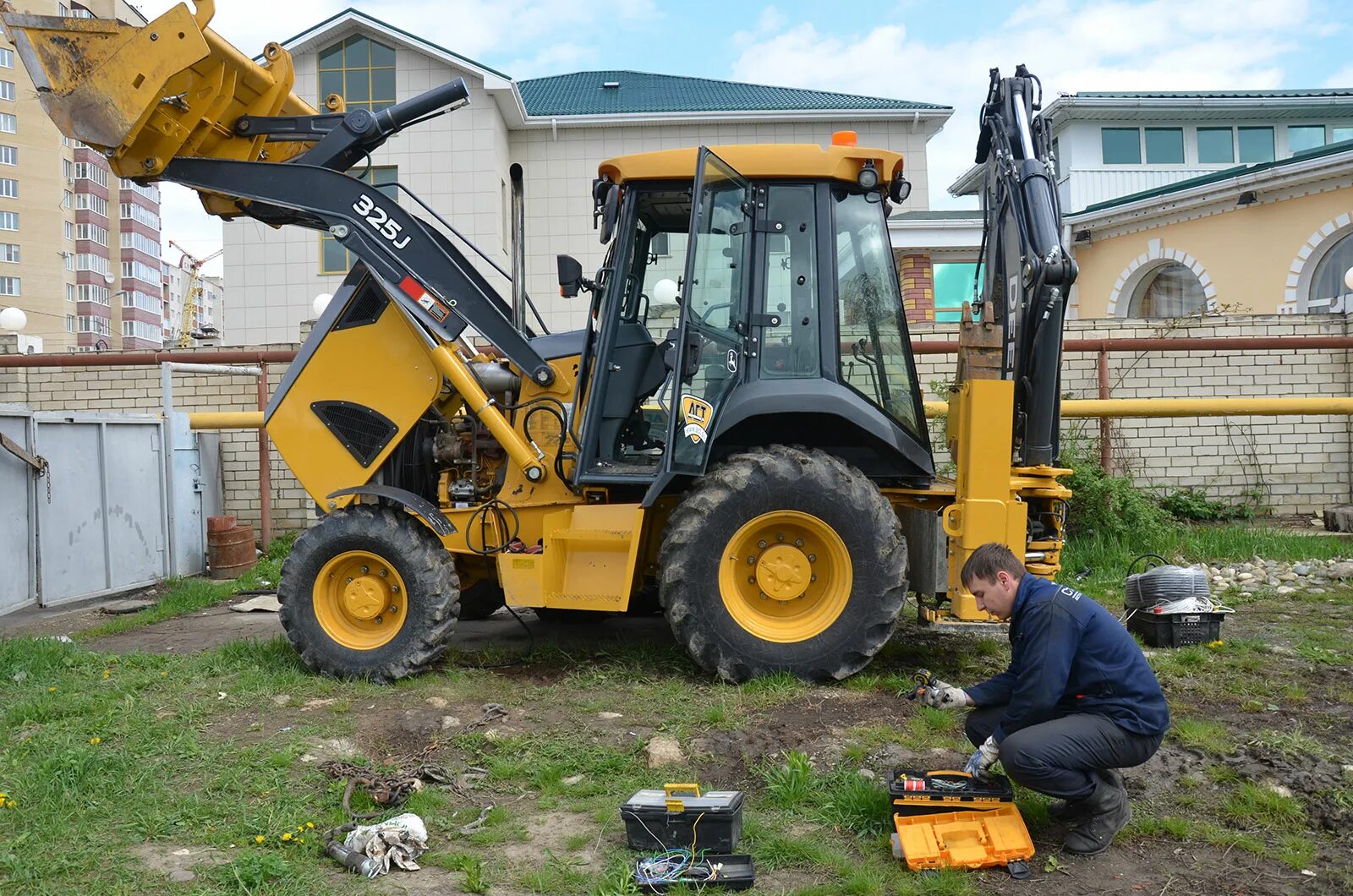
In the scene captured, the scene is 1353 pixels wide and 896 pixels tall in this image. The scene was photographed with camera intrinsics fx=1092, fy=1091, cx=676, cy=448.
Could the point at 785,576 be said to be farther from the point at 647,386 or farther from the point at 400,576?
the point at 400,576

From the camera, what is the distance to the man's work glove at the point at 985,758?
3.97 meters

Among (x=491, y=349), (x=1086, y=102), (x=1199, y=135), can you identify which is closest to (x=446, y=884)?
(x=491, y=349)

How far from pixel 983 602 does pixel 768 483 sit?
1830 millimetres

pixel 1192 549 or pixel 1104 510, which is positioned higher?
pixel 1104 510

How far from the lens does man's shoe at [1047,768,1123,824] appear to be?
3.91 m

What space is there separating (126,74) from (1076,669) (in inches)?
220

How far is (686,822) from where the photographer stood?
385 centimetres

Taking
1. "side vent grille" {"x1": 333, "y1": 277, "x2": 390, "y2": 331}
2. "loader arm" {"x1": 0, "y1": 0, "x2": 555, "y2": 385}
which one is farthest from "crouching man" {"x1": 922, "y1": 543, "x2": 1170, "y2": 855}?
"side vent grille" {"x1": 333, "y1": 277, "x2": 390, "y2": 331}

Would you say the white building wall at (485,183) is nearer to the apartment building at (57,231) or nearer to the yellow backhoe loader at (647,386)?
the yellow backhoe loader at (647,386)

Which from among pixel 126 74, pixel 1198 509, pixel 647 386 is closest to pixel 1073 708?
pixel 647 386

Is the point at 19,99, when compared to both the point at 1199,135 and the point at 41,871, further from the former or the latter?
the point at 41,871

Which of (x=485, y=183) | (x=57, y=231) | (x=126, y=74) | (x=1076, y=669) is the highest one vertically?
(x=57, y=231)

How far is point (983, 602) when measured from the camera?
13.4 ft

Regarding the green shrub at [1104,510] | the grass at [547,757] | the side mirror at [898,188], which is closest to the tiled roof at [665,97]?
the green shrub at [1104,510]
